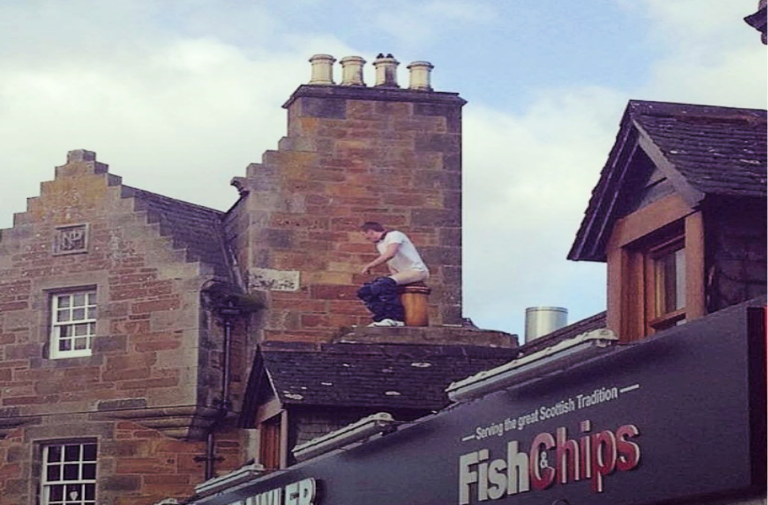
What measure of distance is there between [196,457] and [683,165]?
16.5 meters

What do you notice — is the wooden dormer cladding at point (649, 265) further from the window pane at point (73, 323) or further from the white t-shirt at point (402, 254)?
the window pane at point (73, 323)

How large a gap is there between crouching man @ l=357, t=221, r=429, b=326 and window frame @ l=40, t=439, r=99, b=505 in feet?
17.0

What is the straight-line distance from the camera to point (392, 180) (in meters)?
29.5

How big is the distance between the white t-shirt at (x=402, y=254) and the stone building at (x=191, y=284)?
133cm

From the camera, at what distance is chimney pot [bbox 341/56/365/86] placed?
29766 millimetres

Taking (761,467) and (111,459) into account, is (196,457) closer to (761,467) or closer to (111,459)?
(111,459)

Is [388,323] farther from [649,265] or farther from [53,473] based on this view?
[649,265]

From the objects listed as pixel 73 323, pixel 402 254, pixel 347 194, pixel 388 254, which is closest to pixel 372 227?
pixel 388 254

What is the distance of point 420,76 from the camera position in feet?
98.3

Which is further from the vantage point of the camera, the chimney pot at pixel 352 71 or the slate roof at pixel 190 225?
the chimney pot at pixel 352 71

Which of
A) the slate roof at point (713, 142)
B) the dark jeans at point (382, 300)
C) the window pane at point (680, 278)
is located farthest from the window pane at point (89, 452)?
the window pane at point (680, 278)

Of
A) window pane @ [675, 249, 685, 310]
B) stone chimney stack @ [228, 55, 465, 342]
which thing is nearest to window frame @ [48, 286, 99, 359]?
stone chimney stack @ [228, 55, 465, 342]

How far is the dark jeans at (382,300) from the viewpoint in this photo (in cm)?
2575

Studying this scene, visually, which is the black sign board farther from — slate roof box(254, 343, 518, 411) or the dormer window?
slate roof box(254, 343, 518, 411)
